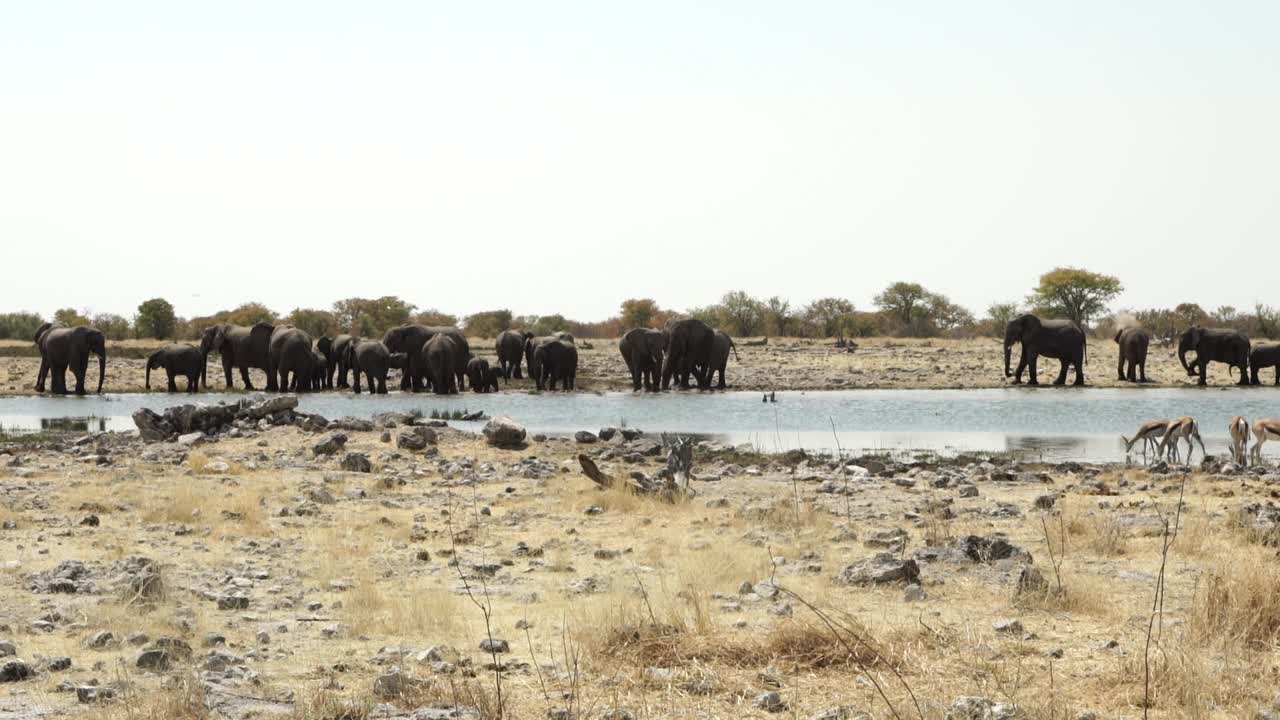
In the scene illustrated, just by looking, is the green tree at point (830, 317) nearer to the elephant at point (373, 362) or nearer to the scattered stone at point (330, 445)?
the elephant at point (373, 362)

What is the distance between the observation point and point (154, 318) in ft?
242

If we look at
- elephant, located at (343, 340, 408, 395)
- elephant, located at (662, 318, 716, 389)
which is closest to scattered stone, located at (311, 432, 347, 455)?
elephant, located at (343, 340, 408, 395)

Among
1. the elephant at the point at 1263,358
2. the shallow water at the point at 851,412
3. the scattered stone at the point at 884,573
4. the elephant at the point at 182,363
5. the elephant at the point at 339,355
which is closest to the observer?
the scattered stone at the point at 884,573

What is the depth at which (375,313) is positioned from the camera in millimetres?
87188

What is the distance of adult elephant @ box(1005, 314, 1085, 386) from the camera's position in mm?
41375

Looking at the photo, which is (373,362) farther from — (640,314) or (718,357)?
(640,314)

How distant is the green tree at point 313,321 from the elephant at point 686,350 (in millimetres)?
42994

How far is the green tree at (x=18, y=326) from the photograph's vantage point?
73875mm

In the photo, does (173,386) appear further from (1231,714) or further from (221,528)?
(1231,714)

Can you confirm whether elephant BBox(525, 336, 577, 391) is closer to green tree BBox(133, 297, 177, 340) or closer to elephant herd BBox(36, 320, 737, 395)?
elephant herd BBox(36, 320, 737, 395)

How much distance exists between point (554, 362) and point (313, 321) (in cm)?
4373

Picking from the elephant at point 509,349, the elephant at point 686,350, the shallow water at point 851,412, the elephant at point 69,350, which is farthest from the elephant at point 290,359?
the elephant at point 686,350

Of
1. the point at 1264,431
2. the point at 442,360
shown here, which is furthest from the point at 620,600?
the point at 442,360

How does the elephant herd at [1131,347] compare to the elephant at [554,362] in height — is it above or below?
above
